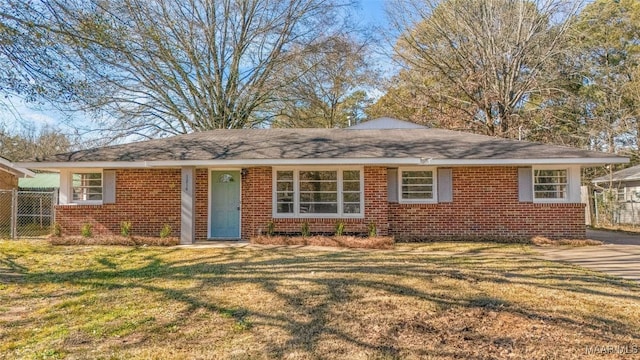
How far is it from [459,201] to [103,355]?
1033 centimetres

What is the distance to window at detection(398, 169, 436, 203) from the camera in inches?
474

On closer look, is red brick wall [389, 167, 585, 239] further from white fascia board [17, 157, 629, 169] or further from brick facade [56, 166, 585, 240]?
white fascia board [17, 157, 629, 169]

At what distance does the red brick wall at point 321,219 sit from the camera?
11516mm

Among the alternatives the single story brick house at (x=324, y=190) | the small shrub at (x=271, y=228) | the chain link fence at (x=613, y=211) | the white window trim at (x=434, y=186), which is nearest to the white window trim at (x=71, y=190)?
the single story brick house at (x=324, y=190)

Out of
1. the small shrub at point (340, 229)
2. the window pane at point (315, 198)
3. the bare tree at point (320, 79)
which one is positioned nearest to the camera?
the small shrub at point (340, 229)

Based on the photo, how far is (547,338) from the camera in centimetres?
391

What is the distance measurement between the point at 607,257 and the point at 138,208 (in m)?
12.4

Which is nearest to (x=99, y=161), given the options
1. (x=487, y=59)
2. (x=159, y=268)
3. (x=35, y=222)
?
(x=159, y=268)

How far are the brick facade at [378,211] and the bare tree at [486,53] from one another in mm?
10547

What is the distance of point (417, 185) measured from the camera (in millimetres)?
12086

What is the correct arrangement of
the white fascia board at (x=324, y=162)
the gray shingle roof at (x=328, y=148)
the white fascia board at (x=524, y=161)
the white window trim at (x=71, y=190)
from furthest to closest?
the white window trim at (x=71, y=190) < the gray shingle roof at (x=328, y=148) < the white fascia board at (x=324, y=162) < the white fascia board at (x=524, y=161)

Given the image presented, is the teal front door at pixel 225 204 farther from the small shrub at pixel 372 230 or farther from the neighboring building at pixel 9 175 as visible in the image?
the neighboring building at pixel 9 175

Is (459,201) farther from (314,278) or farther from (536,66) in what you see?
(536,66)

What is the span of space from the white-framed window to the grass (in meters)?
4.44
